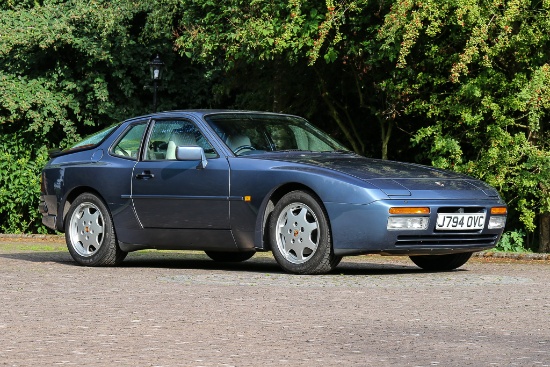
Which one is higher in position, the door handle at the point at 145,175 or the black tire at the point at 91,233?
the door handle at the point at 145,175

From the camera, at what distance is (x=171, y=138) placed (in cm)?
1317

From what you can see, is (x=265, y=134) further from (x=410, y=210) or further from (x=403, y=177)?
(x=410, y=210)

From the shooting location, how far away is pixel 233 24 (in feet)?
62.8

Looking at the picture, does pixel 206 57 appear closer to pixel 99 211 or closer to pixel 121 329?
pixel 99 211

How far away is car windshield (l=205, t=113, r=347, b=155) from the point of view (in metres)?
12.6

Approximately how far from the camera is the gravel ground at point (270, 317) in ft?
23.0

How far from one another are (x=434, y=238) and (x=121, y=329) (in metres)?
4.30

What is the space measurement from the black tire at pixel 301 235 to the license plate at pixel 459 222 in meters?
0.97

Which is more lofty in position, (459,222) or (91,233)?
(459,222)

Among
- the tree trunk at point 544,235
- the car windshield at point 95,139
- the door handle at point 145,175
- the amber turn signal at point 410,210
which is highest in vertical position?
the car windshield at point 95,139

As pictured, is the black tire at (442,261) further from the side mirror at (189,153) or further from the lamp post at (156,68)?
the lamp post at (156,68)

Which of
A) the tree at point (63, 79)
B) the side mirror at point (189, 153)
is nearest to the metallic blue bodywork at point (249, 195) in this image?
the side mirror at point (189, 153)

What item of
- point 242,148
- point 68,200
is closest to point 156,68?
point 68,200

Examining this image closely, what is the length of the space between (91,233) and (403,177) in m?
3.58
